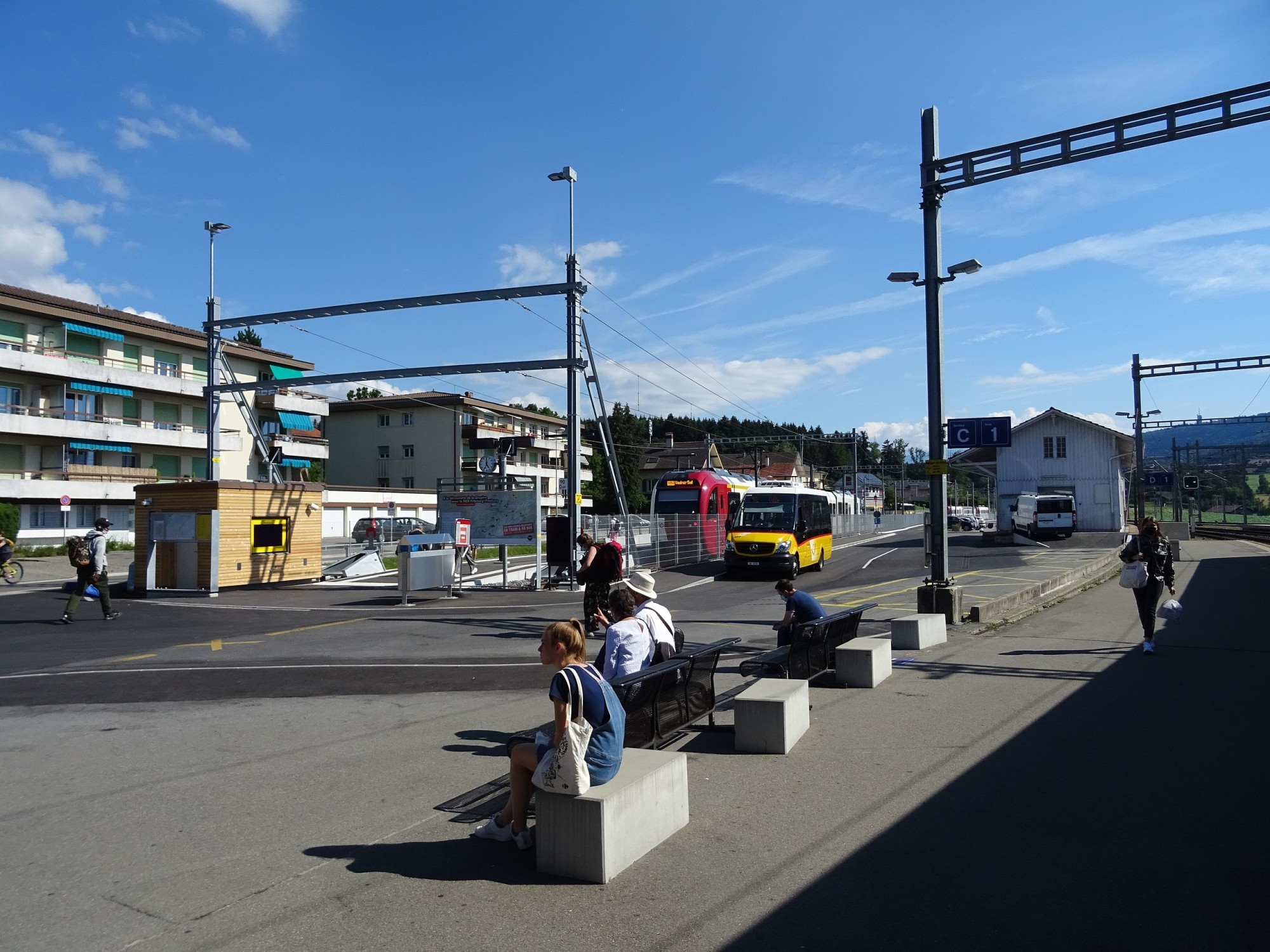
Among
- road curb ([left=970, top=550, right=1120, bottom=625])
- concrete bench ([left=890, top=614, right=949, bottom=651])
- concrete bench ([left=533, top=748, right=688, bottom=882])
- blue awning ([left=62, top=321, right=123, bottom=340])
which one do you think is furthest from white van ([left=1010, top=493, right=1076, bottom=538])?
blue awning ([left=62, top=321, right=123, bottom=340])

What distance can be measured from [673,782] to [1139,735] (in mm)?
4425

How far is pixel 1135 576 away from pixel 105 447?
4894 centimetres

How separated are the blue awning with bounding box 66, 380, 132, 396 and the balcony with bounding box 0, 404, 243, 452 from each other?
1224 millimetres

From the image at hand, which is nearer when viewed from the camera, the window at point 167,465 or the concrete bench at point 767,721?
the concrete bench at point 767,721

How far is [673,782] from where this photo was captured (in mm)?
5219

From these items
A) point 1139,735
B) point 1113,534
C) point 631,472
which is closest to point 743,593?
point 1139,735

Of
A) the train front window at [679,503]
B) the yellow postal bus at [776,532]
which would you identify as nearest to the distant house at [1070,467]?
the train front window at [679,503]

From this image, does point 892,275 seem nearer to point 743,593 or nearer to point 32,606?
point 743,593

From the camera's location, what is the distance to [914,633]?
12.1 metres

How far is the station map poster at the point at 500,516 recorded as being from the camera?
23047 millimetres

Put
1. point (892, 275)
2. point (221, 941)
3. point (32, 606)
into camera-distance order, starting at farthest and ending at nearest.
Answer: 1. point (32, 606)
2. point (892, 275)
3. point (221, 941)

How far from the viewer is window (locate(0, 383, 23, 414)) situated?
43969 millimetres

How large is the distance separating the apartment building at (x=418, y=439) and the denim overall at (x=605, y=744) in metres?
60.2

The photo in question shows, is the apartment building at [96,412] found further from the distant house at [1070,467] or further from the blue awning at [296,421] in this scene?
the distant house at [1070,467]
